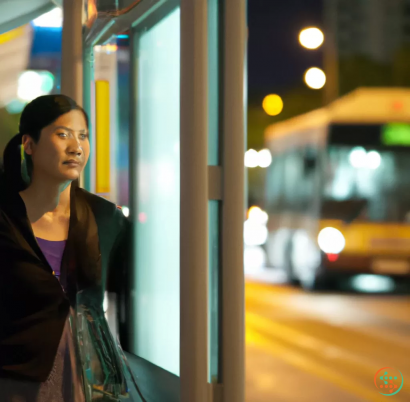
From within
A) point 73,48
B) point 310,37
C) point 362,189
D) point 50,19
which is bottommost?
point 362,189

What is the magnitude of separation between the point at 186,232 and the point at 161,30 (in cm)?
100

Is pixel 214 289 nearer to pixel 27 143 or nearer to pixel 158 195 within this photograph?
pixel 158 195

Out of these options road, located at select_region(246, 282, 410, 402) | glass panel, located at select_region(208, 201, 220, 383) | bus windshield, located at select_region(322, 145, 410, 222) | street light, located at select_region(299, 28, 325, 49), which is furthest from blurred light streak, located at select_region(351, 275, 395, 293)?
glass panel, located at select_region(208, 201, 220, 383)

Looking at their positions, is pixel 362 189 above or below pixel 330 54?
below

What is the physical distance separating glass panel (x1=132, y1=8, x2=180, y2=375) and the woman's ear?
0.64m

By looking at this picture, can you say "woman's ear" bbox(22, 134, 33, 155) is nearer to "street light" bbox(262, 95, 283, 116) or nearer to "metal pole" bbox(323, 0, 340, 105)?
"metal pole" bbox(323, 0, 340, 105)

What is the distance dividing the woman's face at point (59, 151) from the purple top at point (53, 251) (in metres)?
0.23

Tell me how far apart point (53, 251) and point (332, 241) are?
29.3 feet

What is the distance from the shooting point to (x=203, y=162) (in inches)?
105

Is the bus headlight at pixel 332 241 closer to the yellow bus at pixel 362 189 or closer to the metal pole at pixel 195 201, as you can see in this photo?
the yellow bus at pixel 362 189

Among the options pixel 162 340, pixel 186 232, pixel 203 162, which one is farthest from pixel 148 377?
pixel 203 162

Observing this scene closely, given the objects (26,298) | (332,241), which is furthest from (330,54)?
(26,298)

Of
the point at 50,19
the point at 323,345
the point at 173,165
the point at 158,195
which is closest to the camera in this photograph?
the point at 173,165

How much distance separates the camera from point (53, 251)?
262 centimetres
